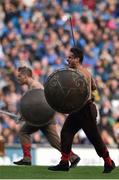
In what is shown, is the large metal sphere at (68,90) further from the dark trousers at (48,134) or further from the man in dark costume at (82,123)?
the dark trousers at (48,134)

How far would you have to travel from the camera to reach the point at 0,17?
26734mm

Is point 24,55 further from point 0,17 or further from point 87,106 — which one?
point 87,106

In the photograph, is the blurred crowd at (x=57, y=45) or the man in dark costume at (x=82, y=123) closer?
the man in dark costume at (x=82, y=123)

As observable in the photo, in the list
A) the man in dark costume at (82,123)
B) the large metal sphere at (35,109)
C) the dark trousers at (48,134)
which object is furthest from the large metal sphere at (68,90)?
the dark trousers at (48,134)

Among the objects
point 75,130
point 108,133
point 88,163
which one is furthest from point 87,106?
point 108,133

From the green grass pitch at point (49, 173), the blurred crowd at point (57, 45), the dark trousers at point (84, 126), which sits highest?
the blurred crowd at point (57, 45)

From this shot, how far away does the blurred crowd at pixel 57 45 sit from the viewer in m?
22.8

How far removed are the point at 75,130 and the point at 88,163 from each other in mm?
5399

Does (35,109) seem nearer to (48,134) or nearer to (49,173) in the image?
(48,134)

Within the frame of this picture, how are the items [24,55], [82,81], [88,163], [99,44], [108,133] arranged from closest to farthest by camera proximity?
[82,81] → [88,163] → [108,133] → [24,55] → [99,44]

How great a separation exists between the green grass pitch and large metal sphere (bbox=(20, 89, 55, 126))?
3.55 feet

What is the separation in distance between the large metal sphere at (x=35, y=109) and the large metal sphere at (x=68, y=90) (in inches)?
86.4

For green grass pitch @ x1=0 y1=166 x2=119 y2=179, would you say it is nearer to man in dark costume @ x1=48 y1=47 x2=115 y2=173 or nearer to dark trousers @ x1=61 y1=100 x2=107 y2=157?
man in dark costume @ x1=48 y1=47 x2=115 y2=173

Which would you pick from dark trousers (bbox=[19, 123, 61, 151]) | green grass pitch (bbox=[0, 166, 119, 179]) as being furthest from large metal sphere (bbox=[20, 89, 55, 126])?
green grass pitch (bbox=[0, 166, 119, 179])
